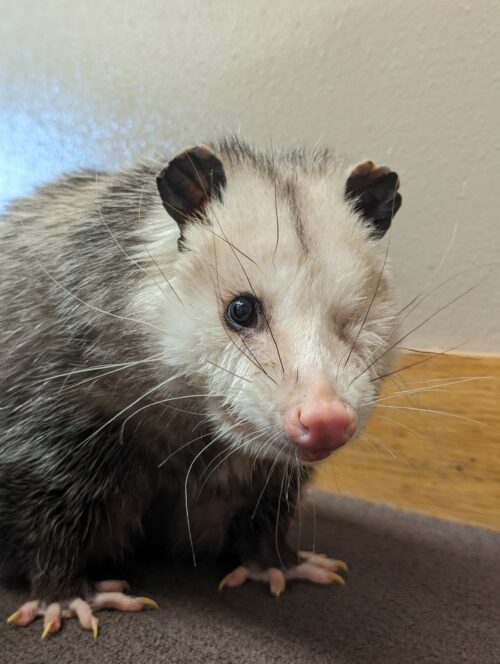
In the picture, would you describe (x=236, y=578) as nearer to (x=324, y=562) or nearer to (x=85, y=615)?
(x=324, y=562)

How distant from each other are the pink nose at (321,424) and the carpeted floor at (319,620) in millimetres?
364

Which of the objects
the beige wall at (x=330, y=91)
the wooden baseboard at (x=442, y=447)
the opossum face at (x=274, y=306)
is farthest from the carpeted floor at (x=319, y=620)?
the beige wall at (x=330, y=91)

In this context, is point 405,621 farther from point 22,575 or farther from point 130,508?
point 22,575

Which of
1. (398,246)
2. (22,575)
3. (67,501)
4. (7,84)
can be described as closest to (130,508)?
(67,501)

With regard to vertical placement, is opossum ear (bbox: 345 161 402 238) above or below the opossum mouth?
above

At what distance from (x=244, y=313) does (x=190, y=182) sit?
0.75 feet

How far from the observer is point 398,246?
5.27 ft

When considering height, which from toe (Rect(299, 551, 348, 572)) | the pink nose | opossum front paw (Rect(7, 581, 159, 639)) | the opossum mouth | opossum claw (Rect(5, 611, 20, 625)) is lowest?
toe (Rect(299, 551, 348, 572))

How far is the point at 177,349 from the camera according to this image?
0.89 meters

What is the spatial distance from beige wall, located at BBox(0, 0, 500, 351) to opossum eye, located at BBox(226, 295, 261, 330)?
0.84m

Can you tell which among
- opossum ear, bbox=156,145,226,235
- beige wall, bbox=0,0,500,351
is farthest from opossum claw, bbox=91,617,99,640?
beige wall, bbox=0,0,500,351

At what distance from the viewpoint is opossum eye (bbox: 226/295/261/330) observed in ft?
2.82

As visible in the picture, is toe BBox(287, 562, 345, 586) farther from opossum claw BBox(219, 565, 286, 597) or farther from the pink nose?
the pink nose

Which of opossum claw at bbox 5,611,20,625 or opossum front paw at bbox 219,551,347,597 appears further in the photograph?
opossum front paw at bbox 219,551,347,597
